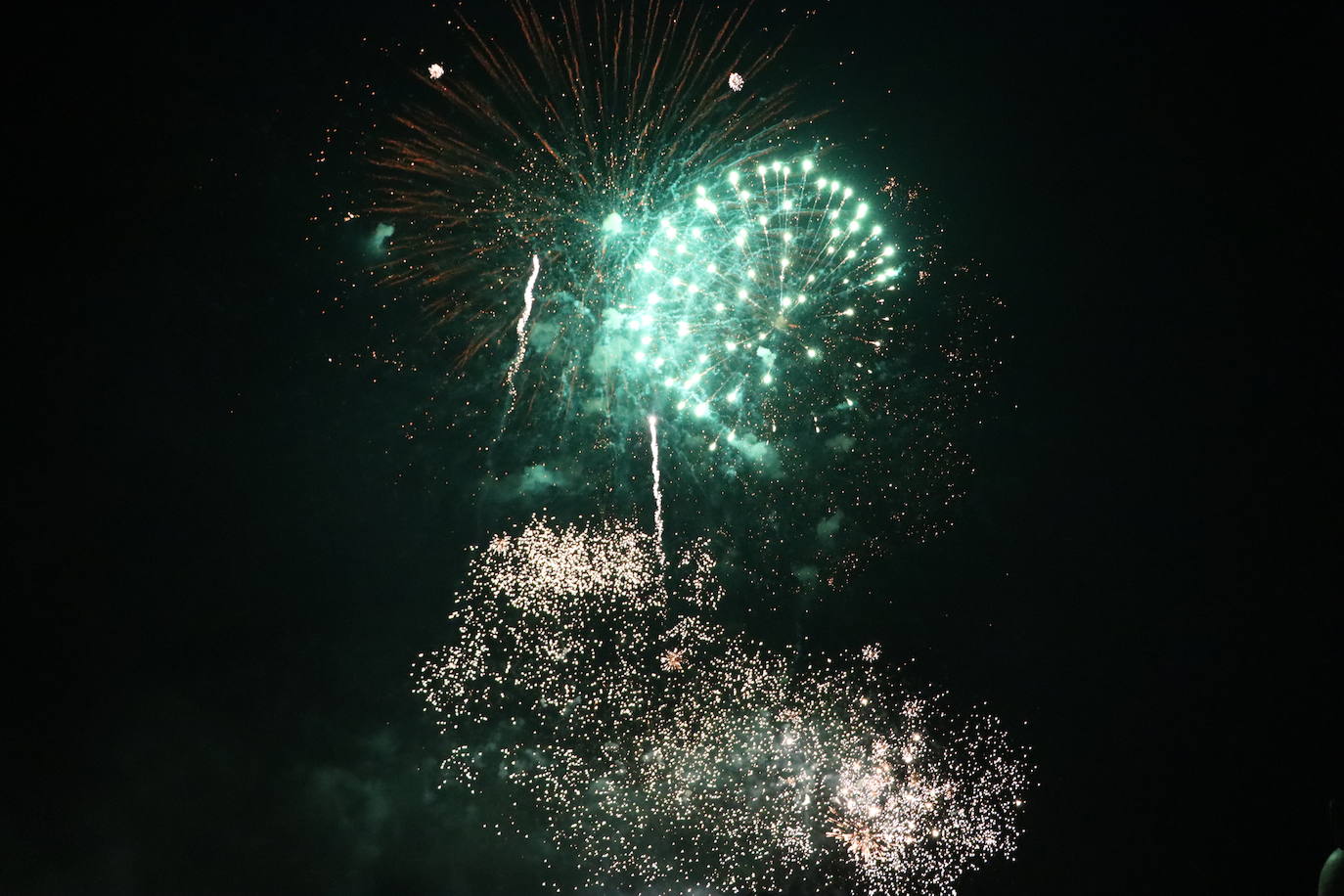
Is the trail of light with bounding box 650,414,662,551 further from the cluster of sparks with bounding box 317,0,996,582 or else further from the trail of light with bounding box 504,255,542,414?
the trail of light with bounding box 504,255,542,414

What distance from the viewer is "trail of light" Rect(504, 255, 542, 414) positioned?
828cm

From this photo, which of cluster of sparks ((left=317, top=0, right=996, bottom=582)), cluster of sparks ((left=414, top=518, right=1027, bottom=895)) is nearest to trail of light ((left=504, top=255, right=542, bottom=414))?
cluster of sparks ((left=317, top=0, right=996, bottom=582))

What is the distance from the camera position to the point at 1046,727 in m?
11.2

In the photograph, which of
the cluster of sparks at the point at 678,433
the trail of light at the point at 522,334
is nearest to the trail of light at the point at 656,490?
the cluster of sparks at the point at 678,433

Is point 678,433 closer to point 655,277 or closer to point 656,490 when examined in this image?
point 656,490

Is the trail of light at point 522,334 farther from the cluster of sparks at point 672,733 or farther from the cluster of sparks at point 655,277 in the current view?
the cluster of sparks at point 672,733

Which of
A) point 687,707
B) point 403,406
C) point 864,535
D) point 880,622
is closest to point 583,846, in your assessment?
point 687,707

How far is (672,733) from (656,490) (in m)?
3.61

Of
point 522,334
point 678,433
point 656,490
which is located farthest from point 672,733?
point 522,334

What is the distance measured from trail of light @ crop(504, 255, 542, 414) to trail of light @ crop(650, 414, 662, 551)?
1.83m

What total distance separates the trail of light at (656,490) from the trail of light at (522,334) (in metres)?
1.83

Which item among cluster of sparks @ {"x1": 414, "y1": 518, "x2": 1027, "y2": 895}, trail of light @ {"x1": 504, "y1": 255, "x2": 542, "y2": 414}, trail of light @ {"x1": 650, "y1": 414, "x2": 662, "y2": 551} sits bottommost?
cluster of sparks @ {"x1": 414, "y1": 518, "x2": 1027, "y2": 895}

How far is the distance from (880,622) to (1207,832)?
24.3ft

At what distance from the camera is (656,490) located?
918cm
